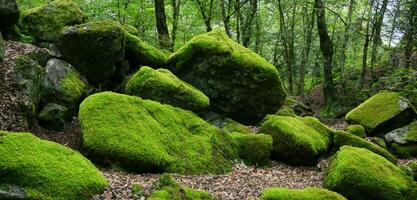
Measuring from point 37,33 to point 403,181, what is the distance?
12.6 metres

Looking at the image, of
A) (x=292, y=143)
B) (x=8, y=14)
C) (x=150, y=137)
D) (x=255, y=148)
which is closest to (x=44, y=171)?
(x=150, y=137)

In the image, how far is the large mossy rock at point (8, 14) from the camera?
13086 millimetres

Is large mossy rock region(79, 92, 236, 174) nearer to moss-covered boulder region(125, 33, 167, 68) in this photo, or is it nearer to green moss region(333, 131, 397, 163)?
moss-covered boulder region(125, 33, 167, 68)

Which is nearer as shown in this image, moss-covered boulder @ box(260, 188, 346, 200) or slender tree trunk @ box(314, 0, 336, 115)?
moss-covered boulder @ box(260, 188, 346, 200)

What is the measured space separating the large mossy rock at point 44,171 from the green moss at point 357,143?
31.0 ft

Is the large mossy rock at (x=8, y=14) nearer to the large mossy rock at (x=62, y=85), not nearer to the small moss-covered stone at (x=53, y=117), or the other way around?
the large mossy rock at (x=62, y=85)

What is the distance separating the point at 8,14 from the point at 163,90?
5607 millimetres

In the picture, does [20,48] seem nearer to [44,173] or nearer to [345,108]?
[44,173]

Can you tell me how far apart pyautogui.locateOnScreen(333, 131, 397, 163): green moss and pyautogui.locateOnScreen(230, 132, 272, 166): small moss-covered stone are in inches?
130

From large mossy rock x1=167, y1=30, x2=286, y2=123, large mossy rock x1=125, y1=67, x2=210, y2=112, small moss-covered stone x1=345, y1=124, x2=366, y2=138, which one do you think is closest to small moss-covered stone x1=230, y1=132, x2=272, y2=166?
large mossy rock x1=125, y1=67, x2=210, y2=112

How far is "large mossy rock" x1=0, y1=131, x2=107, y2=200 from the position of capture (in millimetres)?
7090

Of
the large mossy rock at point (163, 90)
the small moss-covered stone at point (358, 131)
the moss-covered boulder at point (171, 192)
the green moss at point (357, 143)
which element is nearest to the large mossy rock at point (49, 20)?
the large mossy rock at point (163, 90)

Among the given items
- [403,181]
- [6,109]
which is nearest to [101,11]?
[6,109]

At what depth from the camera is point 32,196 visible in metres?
6.89
